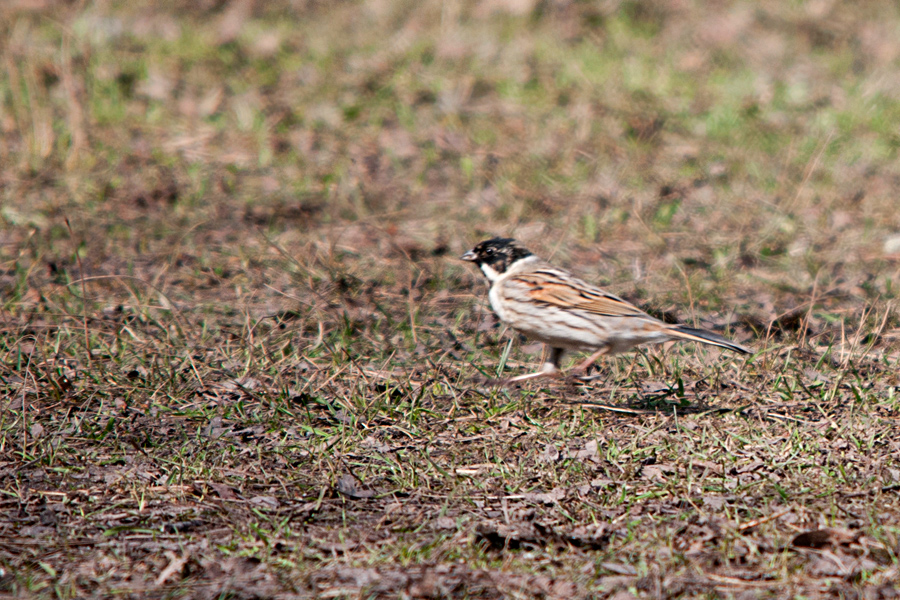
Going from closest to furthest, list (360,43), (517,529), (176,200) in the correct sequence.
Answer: (517,529) → (176,200) → (360,43)

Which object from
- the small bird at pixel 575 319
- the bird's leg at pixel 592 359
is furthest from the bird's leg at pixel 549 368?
the bird's leg at pixel 592 359

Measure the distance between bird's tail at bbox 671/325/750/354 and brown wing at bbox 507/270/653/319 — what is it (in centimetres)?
20

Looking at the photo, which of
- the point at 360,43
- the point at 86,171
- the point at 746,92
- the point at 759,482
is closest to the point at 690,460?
the point at 759,482

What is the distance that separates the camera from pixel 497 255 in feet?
20.4

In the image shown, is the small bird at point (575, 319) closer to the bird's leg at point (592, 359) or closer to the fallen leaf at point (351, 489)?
the bird's leg at point (592, 359)

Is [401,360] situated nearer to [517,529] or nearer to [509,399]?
[509,399]

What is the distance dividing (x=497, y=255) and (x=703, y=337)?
152 centimetres

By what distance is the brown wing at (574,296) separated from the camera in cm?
544

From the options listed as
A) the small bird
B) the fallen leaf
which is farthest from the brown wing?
the fallen leaf

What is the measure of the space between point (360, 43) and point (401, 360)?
739 cm

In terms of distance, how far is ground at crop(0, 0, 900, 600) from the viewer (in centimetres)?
417

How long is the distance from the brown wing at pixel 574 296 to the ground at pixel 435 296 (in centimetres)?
49

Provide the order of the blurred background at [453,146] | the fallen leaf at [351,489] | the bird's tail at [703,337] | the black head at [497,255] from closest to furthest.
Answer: the fallen leaf at [351,489]
the bird's tail at [703,337]
the black head at [497,255]
the blurred background at [453,146]

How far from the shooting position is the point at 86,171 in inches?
368
